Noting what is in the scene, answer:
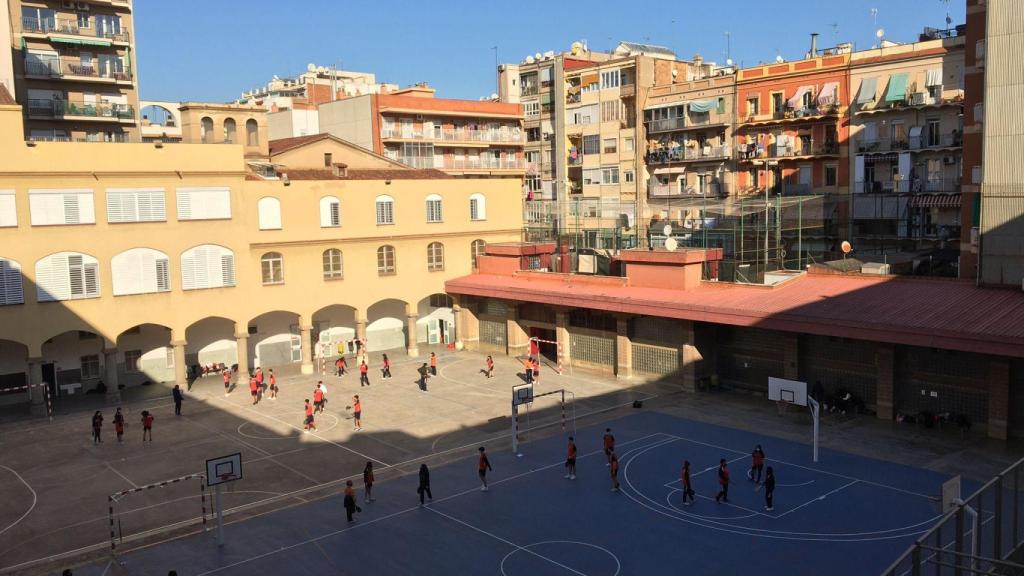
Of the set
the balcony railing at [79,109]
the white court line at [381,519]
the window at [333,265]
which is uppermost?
the balcony railing at [79,109]

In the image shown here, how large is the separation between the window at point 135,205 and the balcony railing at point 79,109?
71.8ft

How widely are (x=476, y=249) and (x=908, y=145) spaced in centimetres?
3006

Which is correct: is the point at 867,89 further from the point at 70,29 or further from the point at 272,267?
the point at 70,29

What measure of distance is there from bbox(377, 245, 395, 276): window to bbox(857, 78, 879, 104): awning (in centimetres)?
3405

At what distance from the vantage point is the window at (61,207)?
4400 cm

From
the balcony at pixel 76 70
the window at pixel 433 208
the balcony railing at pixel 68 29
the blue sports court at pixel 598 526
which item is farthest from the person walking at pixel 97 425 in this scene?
the balcony railing at pixel 68 29

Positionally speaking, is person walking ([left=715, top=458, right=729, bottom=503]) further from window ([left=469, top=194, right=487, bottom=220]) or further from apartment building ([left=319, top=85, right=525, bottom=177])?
apartment building ([left=319, top=85, right=525, bottom=177])

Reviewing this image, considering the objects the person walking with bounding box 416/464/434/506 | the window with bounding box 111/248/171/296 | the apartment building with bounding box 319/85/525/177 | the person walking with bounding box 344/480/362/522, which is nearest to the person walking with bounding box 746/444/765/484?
the person walking with bounding box 416/464/434/506

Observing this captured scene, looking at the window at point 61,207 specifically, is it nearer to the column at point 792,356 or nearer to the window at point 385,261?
the window at point 385,261

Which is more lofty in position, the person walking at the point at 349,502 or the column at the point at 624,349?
the column at the point at 624,349

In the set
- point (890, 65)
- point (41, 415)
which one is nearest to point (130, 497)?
point (41, 415)

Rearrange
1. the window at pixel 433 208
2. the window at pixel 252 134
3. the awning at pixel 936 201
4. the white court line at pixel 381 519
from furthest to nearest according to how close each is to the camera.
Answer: the window at pixel 252 134, the window at pixel 433 208, the awning at pixel 936 201, the white court line at pixel 381 519

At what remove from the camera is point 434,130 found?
3130 inches

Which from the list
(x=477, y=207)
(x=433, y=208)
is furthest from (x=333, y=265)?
(x=477, y=207)
